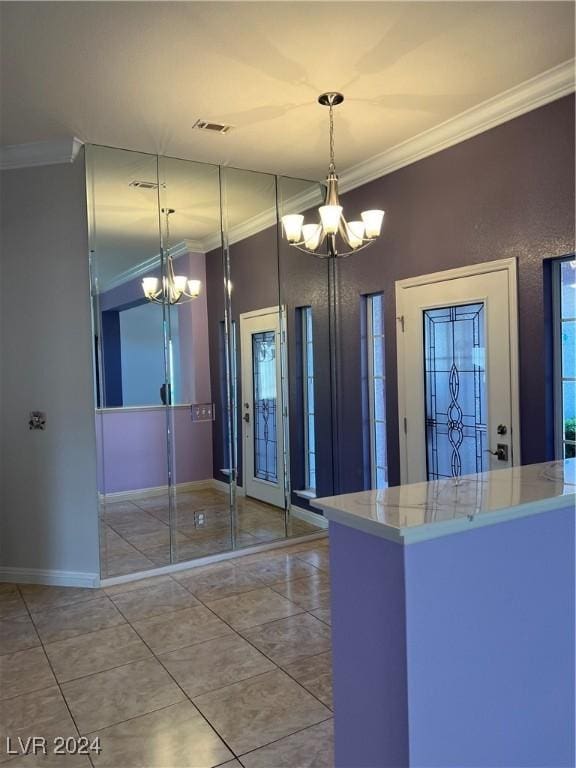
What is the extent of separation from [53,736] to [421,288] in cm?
314

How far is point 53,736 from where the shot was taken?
2.19 m

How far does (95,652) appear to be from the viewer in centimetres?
284

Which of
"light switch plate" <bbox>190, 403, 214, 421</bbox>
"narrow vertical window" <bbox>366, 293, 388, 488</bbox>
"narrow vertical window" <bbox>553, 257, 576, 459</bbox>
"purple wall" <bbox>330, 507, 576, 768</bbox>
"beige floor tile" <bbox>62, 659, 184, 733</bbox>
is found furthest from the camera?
"narrow vertical window" <bbox>366, 293, 388, 488</bbox>

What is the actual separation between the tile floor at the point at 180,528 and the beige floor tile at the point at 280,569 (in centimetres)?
33

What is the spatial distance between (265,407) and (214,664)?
2306 mm

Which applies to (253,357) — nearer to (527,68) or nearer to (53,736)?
(527,68)

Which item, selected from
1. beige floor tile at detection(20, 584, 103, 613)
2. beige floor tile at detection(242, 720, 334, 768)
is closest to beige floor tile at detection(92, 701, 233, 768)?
beige floor tile at detection(242, 720, 334, 768)

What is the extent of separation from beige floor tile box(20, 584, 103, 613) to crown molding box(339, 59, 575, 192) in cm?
346

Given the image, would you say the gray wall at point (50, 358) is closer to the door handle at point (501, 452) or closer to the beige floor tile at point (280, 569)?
the beige floor tile at point (280, 569)

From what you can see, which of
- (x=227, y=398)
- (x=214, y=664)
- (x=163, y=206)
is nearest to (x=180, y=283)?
(x=163, y=206)

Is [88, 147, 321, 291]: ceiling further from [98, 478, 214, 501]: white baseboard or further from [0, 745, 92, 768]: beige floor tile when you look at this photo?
[0, 745, 92, 768]: beige floor tile

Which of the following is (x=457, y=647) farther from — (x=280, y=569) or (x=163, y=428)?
(x=163, y=428)

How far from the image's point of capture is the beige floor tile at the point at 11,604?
332 centimetres

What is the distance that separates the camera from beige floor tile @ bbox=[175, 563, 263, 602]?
3.56 meters
